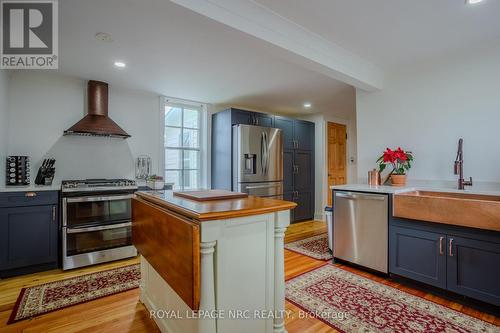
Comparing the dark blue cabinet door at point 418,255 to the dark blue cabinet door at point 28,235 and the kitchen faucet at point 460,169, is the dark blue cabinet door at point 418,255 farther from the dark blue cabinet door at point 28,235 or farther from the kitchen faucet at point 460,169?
the dark blue cabinet door at point 28,235

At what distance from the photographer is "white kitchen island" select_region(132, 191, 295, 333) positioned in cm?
117

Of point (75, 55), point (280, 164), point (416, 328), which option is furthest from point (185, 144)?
point (416, 328)

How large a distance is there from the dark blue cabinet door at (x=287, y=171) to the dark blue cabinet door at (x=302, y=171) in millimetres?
119

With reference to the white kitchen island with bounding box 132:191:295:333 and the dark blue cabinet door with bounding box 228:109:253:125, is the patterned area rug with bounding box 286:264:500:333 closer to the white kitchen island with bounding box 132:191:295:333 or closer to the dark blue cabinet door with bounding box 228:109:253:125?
the white kitchen island with bounding box 132:191:295:333

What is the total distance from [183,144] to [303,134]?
243 centimetres

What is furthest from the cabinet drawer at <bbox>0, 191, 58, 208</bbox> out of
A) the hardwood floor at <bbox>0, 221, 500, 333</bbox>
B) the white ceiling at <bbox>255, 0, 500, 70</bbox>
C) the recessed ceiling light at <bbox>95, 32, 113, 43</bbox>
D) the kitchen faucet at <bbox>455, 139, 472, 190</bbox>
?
the kitchen faucet at <bbox>455, 139, 472, 190</bbox>

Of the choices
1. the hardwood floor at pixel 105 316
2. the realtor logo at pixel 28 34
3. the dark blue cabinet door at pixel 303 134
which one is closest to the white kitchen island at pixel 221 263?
the hardwood floor at pixel 105 316

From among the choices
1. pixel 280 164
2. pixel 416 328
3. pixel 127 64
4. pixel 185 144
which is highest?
pixel 127 64

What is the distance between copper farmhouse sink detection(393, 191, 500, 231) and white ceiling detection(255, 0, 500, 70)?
4.87ft

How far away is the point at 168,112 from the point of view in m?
4.24

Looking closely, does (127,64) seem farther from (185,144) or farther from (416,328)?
(416,328)

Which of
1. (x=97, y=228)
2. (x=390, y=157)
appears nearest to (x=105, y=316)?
(x=97, y=228)

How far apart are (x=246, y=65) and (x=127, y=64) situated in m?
1.34

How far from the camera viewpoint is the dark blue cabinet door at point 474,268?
1.88 metres
